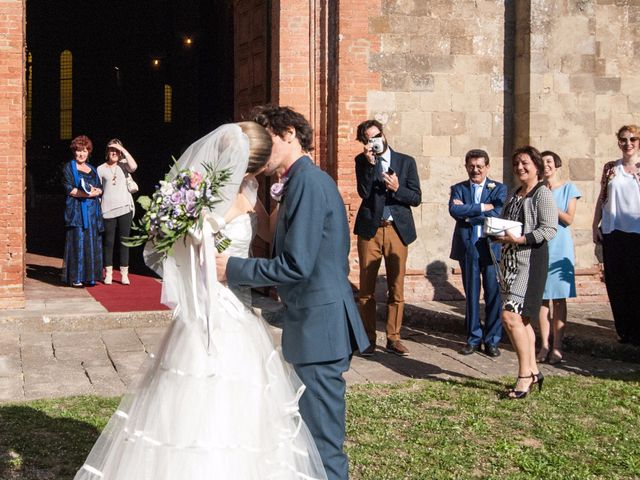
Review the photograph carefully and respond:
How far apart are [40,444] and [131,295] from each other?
5825mm

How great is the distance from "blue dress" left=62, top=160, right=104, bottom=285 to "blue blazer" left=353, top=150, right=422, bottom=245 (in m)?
4.47

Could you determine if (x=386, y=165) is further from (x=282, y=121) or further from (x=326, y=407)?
(x=326, y=407)

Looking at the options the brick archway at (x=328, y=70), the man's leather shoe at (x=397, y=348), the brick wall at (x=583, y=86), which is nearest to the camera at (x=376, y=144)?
the man's leather shoe at (x=397, y=348)

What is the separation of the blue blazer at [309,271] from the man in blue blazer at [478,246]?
452 centimetres

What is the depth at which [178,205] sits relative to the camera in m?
3.89

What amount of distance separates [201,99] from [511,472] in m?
21.6

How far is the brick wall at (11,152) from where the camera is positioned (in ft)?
32.2

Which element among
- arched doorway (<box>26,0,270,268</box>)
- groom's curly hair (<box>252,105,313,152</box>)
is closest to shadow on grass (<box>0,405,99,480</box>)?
groom's curly hair (<box>252,105,313,152</box>)

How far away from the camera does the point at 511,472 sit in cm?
517

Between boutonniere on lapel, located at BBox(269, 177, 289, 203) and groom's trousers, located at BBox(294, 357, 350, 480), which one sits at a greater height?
boutonniere on lapel, located at BBox(269, 177, 289, 203)

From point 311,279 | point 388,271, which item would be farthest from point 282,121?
point 388,271

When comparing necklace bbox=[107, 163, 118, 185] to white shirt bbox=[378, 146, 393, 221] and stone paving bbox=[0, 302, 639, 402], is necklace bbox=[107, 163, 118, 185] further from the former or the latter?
white shirt bbox=[378, 146, 393, 221]

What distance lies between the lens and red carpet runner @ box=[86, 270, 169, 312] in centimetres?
1029

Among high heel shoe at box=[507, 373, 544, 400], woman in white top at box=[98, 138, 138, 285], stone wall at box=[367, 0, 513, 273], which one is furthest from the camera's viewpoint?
woman in white top at box=[98, 138, 138, 285]
